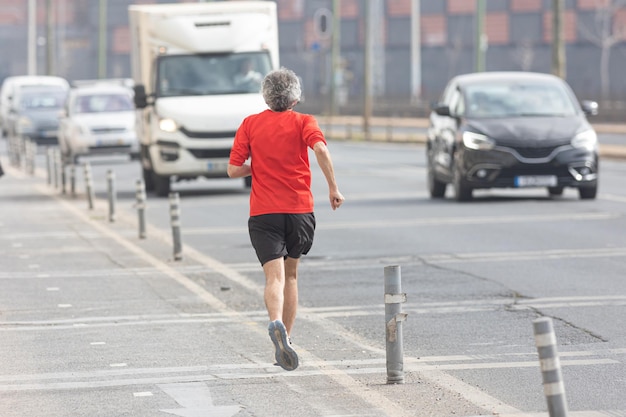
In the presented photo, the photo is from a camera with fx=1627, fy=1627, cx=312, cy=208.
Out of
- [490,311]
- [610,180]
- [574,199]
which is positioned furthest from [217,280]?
[610,180]

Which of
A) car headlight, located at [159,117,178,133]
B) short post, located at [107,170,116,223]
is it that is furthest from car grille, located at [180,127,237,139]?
short post, located at [107,170,116,223]

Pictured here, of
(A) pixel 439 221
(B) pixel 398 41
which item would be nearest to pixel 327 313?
(A) pixel 439 221

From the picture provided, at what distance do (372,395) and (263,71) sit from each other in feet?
61.4

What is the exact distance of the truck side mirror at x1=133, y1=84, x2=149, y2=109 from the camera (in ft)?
86.1

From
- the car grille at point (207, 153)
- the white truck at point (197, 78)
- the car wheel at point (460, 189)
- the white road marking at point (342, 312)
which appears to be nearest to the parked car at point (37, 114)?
the white truck at point (197, 78)

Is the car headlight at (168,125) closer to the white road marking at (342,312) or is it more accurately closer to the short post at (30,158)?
the short post at (30,158)

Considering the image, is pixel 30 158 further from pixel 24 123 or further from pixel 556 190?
pixel 556 190

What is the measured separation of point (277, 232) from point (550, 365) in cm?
330

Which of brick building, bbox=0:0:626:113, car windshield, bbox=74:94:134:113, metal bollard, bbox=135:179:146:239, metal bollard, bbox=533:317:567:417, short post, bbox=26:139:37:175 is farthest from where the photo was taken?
brick building, bbox=0:0:626:113

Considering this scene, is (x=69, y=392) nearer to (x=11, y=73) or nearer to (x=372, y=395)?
(x=372, y=395)

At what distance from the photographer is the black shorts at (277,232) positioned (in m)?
9.19

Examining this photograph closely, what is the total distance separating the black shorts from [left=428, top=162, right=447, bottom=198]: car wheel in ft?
50.0

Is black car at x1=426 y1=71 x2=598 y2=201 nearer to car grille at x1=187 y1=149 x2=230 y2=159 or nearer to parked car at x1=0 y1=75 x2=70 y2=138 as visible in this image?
car grille at x1=187 y1=149 x2=230 y2=159

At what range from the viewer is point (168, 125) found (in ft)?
85.6
